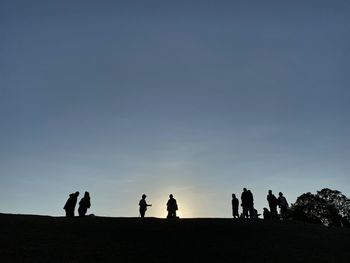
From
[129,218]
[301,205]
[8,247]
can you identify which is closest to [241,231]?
[129,218]

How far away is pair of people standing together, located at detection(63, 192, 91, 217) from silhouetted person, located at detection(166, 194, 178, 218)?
6.62 metres

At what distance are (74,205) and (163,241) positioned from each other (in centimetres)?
1100

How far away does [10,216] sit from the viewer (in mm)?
32438

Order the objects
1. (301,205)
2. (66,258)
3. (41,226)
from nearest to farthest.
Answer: (66,258) → (41,226) → (301,205)

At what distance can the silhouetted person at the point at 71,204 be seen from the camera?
34.5 meters

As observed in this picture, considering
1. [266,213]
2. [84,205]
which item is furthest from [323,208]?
[84,205]

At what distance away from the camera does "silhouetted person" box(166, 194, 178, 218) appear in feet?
123

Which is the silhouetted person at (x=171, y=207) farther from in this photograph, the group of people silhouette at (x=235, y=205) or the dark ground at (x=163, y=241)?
the dark ground at (x=163, y=241)

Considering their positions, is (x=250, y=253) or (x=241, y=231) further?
(x=241, y=231)

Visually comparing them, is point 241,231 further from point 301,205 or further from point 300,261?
point 301,205

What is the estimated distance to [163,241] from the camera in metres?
26.3

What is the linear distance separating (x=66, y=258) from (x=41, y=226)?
7604 millimetres

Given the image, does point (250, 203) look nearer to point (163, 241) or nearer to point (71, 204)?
point (163, 241)

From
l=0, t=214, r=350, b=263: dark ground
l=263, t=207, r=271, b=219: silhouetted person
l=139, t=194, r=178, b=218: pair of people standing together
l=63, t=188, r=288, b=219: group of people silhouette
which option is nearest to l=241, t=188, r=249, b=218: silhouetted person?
l=63, t=188, r=288, b=219: group of people silhouette
